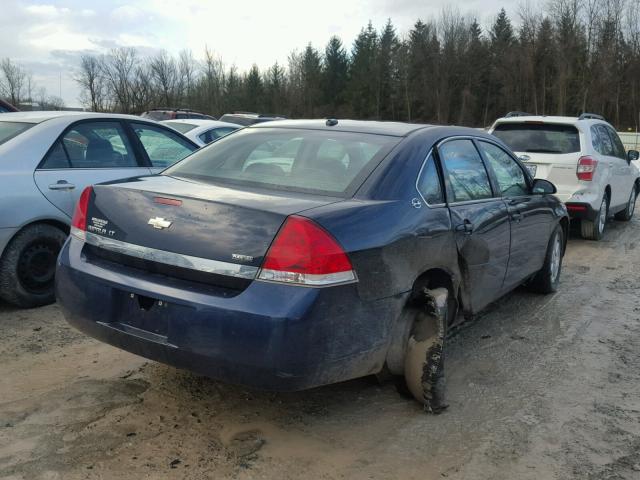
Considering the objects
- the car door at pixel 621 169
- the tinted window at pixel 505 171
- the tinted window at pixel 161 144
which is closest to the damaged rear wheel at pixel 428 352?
the tinted window at pixel 505 171

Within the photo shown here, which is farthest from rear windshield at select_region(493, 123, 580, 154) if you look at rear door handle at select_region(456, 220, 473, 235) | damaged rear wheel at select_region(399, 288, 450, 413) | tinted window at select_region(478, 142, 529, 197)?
damaged rear wheel at select_region(399, 288, 450, 413)

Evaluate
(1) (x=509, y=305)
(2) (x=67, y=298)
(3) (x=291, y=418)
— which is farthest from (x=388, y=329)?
(1) (x=509, y=305)

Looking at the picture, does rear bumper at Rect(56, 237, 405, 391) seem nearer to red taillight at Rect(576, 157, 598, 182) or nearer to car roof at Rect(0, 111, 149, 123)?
car roof at Rect(0, 111, 149, 123)

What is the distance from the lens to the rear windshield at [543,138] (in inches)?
326

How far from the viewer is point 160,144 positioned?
609 cm

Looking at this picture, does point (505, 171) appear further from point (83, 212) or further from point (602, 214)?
point (602, 214)

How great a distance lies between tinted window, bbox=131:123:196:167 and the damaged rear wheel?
334 cm

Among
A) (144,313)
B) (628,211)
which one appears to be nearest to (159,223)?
(144,313)

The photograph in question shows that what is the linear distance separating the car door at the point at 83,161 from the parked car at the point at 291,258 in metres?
1.63

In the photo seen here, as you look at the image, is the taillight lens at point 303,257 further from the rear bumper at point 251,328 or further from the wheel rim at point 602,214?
the wheel rim at point 602,214

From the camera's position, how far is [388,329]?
300cm

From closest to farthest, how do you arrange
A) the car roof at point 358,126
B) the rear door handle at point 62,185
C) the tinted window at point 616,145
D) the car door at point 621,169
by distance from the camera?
the car roof at point 358,126 → the rear door handle at point 62,185 → the car door at point 621,169 → the tinted window at point 616,145

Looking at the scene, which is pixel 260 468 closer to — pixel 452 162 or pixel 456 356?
pixel 456 356

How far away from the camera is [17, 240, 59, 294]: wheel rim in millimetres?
4770
